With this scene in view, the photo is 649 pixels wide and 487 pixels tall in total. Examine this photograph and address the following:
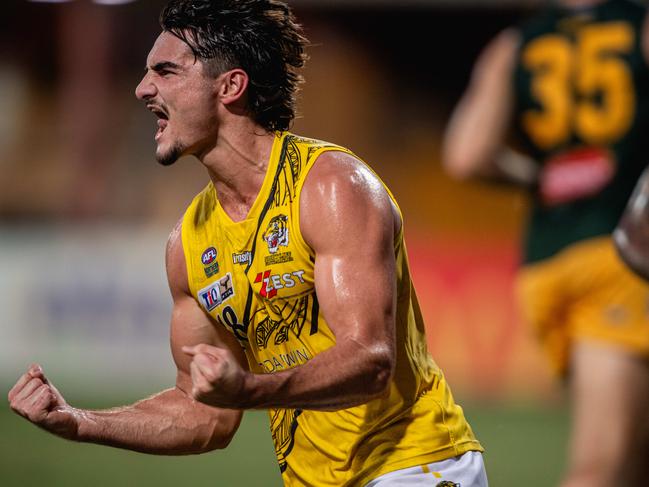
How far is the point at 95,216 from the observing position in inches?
566

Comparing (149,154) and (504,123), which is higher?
(504,123)

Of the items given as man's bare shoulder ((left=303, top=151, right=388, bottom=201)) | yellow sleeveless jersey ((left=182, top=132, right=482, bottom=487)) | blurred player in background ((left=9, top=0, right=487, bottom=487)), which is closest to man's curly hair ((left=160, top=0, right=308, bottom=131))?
blurred player in background ((left=9, top=0, right=487, bottom=487))

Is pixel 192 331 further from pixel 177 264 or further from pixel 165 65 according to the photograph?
pixel 165 65

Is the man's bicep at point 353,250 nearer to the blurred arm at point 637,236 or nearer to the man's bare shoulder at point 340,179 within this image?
the man's bare shoulder at point 340,179

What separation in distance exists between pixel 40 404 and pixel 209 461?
5.52 m

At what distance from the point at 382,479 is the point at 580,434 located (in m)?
1.80

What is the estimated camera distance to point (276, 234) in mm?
3689

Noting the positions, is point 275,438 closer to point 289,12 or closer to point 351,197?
point 351,197

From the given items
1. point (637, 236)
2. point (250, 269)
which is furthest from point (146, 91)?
point (637, 236)

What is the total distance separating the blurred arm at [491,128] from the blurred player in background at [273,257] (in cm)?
189

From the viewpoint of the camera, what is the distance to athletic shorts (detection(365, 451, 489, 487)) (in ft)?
12.2

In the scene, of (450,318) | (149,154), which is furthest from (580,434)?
(149,154)

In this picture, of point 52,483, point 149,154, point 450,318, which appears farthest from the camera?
point 149,154

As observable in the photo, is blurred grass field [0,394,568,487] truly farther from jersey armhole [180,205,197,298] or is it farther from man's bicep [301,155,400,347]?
man's bicep [301,155,400,347]
